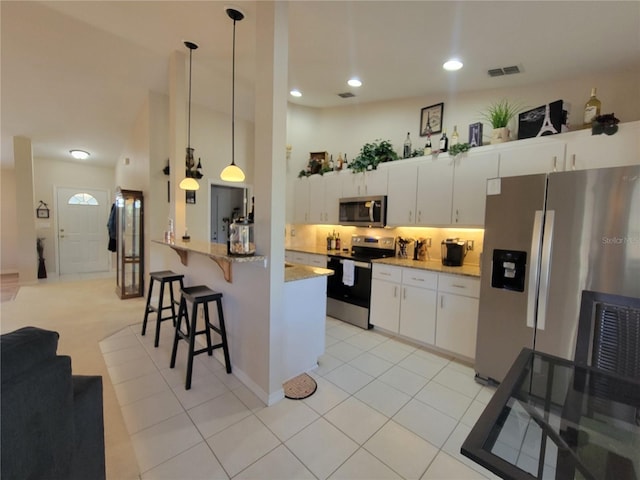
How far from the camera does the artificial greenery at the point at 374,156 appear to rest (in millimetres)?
3740

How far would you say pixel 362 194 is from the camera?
3.94 m

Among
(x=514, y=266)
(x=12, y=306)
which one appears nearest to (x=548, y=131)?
(x=514, y=266)

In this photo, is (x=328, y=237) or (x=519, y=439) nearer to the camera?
(x=519, y=439)

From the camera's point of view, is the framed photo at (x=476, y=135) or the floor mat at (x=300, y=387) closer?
the floor mat at (x=300, y=387)

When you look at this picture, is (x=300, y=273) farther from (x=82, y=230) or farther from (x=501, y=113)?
(x=82, y=230)

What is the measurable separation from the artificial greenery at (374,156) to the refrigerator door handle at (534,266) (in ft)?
6.54

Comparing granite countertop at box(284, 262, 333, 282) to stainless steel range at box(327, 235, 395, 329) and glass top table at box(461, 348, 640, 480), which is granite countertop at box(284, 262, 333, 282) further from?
glass top table at box(461, 348, 640, 480)

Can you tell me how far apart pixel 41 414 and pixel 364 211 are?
137 inches

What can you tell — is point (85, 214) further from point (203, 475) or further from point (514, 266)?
point (514, 266)

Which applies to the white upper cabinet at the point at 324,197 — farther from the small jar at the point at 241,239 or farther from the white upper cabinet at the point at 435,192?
the small jar at the point at 241,239

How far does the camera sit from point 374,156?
3775 millimetres

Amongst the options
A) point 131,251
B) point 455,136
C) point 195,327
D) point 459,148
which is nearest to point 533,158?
point 459,148

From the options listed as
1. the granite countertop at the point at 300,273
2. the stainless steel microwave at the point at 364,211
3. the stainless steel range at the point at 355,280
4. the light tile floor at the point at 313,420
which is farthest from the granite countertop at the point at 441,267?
the granite countertop at the point at 300,273

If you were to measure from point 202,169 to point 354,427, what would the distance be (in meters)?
4.28
